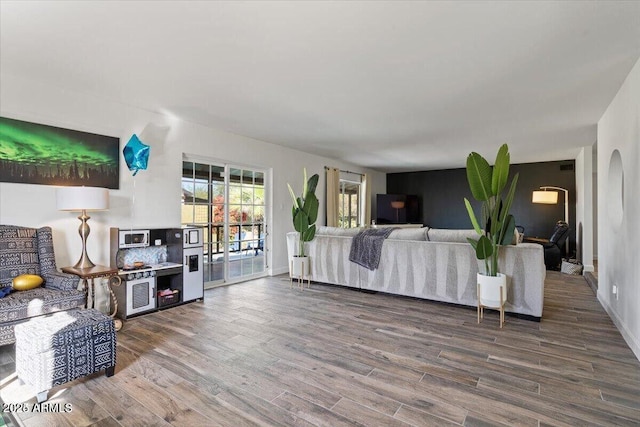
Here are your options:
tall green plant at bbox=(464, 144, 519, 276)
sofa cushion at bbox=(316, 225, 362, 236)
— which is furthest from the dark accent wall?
tall green plant at bbox=(464, 144, 519, 276)

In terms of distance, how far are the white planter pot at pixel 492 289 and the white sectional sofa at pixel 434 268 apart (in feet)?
0.90

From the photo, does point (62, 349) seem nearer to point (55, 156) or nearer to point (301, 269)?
point (55, 156)

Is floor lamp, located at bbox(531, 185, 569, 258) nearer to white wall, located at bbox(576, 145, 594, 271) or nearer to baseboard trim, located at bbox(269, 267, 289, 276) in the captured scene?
white wall, located at bbox(576, 145, 594, 271)

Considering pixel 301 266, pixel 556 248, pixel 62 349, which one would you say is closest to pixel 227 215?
pixel 301 266

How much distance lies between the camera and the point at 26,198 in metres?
3.24

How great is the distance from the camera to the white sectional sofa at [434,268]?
11.8ft

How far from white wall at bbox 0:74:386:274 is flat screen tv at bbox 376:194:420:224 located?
14.5 ft

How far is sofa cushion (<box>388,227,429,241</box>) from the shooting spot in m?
4.44

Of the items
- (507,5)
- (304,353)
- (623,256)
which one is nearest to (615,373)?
(623,256)

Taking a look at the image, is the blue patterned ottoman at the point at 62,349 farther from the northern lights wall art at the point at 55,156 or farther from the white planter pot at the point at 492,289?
the white planter pot at the point at 492,289

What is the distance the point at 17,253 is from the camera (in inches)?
118

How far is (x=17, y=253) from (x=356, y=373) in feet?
10.2

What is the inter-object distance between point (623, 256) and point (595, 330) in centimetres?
76

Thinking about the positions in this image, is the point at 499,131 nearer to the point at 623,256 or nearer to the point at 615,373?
the point at 623,256
